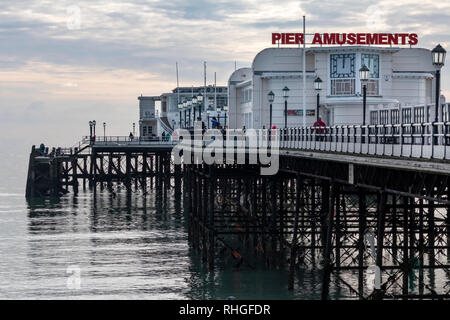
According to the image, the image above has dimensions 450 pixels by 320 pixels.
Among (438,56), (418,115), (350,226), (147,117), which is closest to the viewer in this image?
(438,56)

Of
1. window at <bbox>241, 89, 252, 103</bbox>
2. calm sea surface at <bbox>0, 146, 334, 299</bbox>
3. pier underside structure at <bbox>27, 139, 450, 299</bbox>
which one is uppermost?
window at <bbox>241, 89, 252, 103</bbox>

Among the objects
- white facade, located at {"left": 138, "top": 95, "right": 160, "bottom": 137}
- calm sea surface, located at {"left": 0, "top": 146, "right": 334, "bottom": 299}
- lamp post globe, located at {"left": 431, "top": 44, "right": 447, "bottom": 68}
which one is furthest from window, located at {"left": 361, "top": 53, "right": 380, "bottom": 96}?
white facade, located at {"left": 138, "top": 95, "right": 160, "bottom": 137}

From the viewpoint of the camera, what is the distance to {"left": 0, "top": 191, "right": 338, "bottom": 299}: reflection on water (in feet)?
121

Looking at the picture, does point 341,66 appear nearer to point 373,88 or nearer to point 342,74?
point 342,74

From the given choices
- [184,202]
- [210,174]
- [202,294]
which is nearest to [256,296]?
→ [202,294]

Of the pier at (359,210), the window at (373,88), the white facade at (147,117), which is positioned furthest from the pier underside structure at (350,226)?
the white facade at (147,117)

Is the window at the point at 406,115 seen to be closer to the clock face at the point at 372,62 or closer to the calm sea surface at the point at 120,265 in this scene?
the calm sea surface at the point at 120,265

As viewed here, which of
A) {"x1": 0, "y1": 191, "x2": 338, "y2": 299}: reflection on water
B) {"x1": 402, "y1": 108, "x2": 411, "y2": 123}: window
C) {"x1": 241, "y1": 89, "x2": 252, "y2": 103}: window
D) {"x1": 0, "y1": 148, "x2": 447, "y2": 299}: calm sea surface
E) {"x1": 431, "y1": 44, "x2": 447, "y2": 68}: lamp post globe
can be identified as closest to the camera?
{"x1": 431, "y1": 44, "x2": 447, "y2": 68}: lamp post globe

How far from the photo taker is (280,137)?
142ft

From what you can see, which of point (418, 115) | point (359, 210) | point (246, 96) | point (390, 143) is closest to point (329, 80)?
point (246, 96)

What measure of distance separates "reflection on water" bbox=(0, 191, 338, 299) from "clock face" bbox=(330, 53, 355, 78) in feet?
46.4

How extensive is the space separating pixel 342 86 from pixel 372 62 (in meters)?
2.53

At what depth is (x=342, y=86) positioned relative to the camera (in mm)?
66312

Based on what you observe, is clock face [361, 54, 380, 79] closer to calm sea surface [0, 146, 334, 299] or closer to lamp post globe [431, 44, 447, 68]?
calm sea surface [0, 146, 334, 299]
